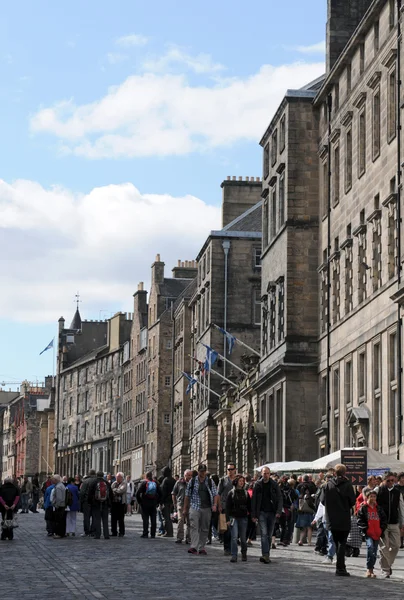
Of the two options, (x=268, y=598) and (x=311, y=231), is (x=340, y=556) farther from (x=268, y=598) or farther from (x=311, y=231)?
(x=311, y=231)

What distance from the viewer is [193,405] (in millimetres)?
87812

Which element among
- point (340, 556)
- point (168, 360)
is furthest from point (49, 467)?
point (340, 556)

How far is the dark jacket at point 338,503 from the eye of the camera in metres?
21.9

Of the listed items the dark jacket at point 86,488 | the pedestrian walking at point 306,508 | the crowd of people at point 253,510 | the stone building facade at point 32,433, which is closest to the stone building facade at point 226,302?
the crowd of people at point 253,510

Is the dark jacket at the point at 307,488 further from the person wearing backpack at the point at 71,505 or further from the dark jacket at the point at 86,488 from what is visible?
the person wearing backpack at the point at 71,505

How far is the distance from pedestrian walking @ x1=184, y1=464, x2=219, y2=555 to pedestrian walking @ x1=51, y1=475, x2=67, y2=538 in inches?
252

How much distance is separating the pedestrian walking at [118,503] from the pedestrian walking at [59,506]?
3.91ft

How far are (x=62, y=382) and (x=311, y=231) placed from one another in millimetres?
95611

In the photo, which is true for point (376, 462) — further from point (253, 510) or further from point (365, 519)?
point (365, 519)

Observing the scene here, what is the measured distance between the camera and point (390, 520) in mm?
22719

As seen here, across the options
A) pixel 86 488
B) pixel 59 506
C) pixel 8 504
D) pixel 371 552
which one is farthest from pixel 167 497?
pixel 371 552

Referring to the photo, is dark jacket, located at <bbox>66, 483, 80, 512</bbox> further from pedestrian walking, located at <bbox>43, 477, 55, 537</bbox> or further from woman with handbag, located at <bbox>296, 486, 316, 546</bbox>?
woman with handbag, located at <bbox>296, 486, 316, 546</bbox>

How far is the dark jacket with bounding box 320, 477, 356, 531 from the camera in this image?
2194 centimetres

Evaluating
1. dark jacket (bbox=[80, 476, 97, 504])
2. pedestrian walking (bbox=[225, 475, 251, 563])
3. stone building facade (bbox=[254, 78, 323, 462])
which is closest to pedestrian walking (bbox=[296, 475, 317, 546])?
dark jacket (bbox=[80, 476, 97, 504])
